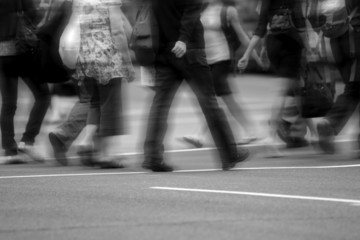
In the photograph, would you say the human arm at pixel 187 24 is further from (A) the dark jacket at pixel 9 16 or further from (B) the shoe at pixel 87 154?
(A) the dark jacket at pixel 9 16

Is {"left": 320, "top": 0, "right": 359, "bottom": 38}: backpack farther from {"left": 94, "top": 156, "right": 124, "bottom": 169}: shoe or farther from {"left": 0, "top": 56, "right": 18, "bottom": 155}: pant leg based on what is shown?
{"left": 0, "top": 56, "right": 18, "bottom": 155}: pant leg

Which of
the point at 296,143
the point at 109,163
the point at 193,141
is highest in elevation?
the point at 109,163

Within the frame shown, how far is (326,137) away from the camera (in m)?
12.6

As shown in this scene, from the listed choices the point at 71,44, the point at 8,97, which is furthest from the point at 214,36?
the point at 8,97

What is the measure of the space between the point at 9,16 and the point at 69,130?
4.22ft

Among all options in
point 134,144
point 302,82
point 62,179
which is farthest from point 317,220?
point 134,144

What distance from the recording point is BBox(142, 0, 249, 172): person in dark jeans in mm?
10906

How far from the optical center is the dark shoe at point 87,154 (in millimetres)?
11848

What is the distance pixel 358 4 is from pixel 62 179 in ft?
11.6

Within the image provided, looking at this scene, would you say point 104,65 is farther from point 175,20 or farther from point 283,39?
point 283,39

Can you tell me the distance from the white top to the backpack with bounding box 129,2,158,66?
231 cm

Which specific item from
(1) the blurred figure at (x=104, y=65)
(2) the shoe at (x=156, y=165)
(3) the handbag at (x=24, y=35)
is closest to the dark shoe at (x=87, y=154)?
(1) the blurred figure at (x=104, y=65)

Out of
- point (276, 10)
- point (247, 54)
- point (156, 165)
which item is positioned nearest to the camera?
point (156, 165)

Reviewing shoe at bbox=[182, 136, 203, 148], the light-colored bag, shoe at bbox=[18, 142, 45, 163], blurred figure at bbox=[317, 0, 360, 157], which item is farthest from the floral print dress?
shoe at bbox=[182, 136, 203, 148]
